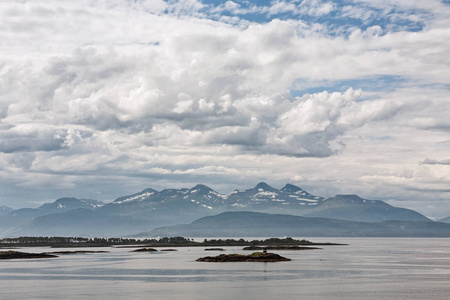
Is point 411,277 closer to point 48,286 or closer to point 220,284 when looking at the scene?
point 220,284

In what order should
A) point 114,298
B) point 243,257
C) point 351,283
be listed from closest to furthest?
point 114,298 < point 351,283 < point 243,257

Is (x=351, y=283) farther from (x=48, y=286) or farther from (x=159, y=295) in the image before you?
(x=48, y=286)

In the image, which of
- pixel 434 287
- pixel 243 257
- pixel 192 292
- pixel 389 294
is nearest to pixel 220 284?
pixel 192 292

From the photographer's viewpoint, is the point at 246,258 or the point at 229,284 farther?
the point at 246,258

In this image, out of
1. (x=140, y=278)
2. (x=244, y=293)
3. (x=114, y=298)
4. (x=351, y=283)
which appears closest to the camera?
(x=114, y=298)

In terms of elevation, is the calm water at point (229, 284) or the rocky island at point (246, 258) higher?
the rocky island at point (246, 258)

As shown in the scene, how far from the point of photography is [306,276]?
12712 cm

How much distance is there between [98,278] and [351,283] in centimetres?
5165

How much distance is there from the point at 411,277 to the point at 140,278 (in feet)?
186

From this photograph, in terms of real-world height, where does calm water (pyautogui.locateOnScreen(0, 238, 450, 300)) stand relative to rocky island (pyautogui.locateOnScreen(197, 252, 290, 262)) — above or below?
below

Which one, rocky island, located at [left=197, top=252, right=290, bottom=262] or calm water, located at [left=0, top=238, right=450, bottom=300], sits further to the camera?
rocky island, located at [left=197, top=252, right=290, bottom=262]

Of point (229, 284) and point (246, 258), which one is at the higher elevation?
point (246, 258)

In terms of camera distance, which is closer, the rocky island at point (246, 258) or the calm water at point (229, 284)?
the calm water at point (229, 284)

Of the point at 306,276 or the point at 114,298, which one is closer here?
the point at 114,298
